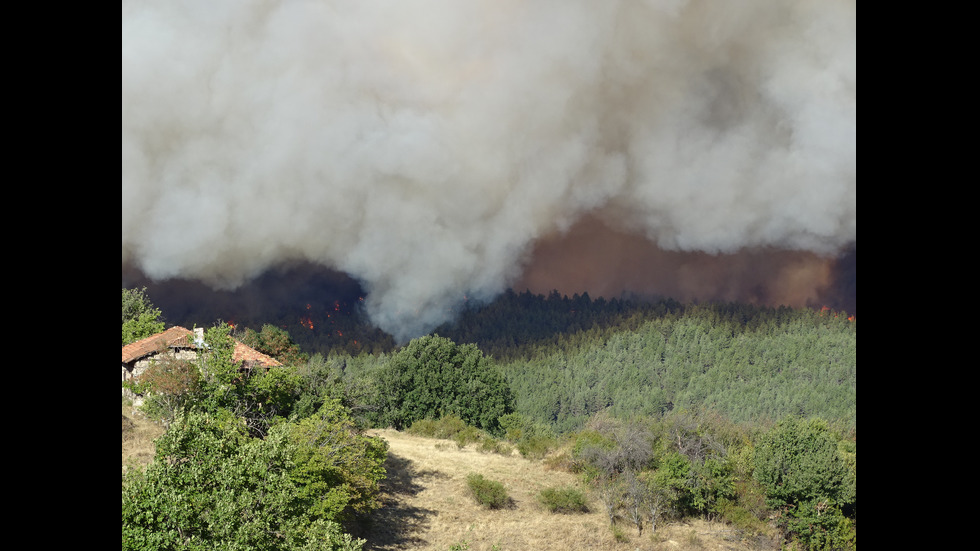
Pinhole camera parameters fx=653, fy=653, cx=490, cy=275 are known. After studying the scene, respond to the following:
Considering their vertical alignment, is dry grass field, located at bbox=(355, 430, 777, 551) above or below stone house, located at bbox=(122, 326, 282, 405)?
below

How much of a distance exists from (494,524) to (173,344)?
89.0 ft

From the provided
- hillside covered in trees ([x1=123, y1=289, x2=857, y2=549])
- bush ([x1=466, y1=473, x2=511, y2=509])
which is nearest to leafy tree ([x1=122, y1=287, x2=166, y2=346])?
hillside covered in trees ([x1=123, y1=289, x2=857, y2=549])

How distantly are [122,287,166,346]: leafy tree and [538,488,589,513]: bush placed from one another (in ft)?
120

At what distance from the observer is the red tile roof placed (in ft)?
160

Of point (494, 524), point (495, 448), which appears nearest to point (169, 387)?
point (494, 524)

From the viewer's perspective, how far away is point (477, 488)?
152ft

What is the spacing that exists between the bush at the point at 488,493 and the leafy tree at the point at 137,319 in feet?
103

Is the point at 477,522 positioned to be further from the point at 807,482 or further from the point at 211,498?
the point at 211,498

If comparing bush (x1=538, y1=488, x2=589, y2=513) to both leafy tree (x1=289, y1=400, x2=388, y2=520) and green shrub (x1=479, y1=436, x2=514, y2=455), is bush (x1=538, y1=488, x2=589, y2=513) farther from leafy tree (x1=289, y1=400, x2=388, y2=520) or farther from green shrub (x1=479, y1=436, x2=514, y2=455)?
green shrub (x1=479, y1=436, x2=514, y2=455)

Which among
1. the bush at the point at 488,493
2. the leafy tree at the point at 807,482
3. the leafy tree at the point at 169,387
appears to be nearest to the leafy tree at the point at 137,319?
the leafy tree at the point at 169,387
